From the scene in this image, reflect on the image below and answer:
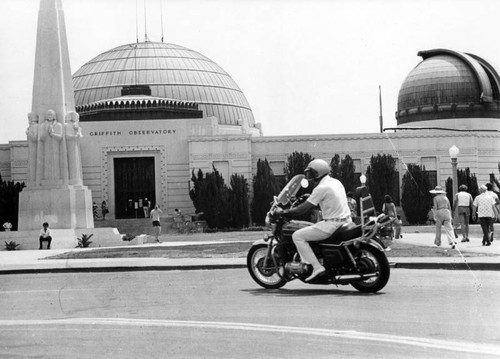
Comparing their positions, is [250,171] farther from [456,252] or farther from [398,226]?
[456,252]

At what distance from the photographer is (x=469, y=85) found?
2904 inches

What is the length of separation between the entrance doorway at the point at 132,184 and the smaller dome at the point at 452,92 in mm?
22441

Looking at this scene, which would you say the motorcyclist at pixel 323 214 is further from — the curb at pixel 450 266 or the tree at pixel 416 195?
the tree at pixel 416 195

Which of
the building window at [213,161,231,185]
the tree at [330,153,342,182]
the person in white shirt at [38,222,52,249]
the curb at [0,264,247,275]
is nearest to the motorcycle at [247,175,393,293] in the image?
the curb at [0,264,247,275]

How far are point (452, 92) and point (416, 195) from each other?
14956 mm

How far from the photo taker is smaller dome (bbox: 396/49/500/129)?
242ft

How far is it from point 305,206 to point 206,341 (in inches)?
180

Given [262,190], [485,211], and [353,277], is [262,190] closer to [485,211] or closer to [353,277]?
[485,211]

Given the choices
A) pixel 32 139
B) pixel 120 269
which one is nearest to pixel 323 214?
pixel 120 269

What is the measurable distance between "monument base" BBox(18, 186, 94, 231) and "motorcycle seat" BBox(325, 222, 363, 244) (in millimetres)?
24125

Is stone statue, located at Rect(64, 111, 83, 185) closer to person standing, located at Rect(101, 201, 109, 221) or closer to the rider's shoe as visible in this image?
the rider's shoe

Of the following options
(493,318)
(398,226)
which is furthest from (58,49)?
(493,318)

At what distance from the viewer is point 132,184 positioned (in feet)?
218

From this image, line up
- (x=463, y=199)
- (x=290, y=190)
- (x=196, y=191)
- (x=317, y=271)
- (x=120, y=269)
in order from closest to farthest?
(x=317, y=271) → (x=290, y=190) → (x=120, y=269) → (x=463, y=199) → (x=196, y=191)
